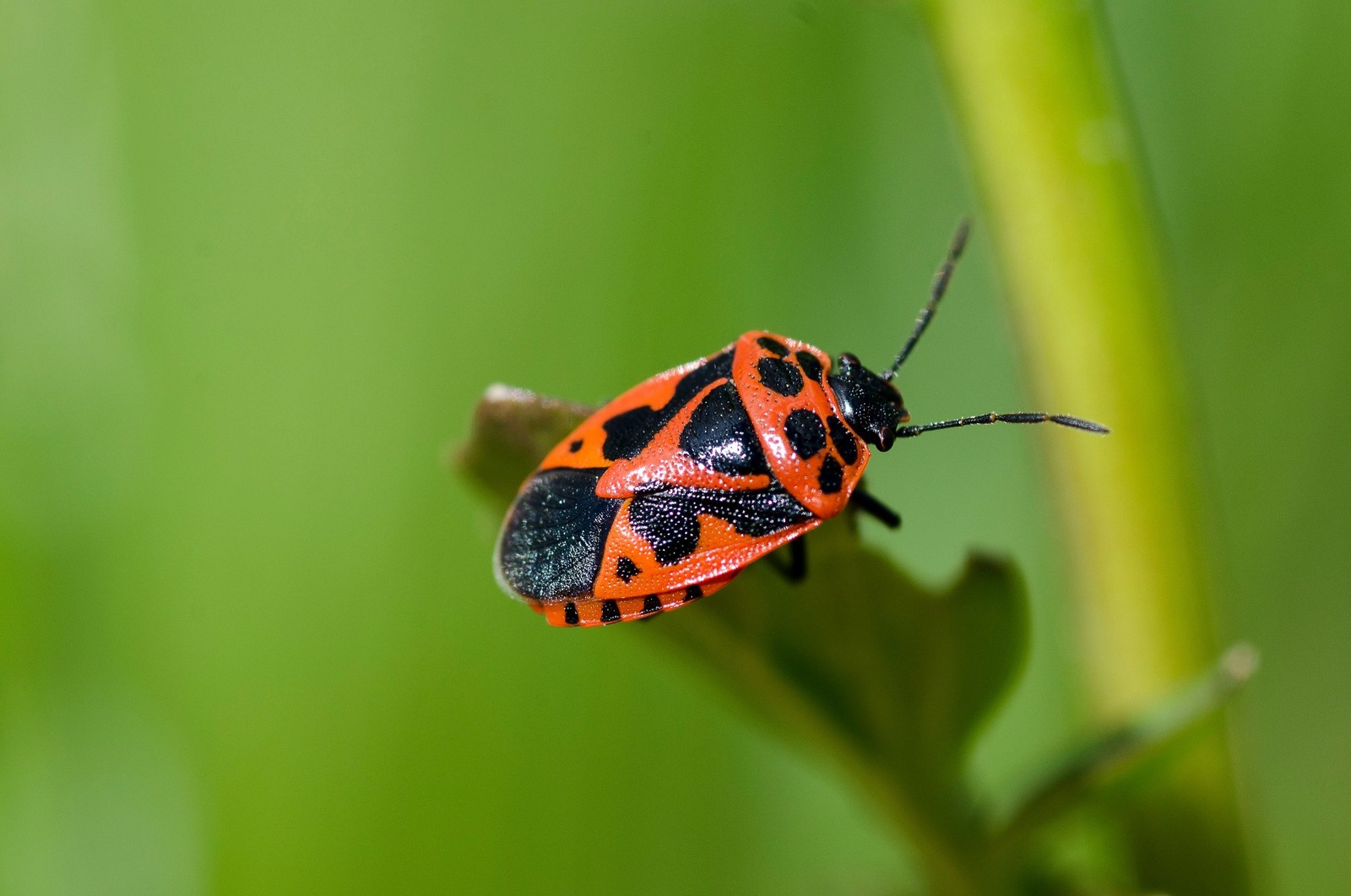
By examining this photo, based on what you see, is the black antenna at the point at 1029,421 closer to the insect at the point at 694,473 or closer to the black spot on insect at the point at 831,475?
the insect at the point at 694,473

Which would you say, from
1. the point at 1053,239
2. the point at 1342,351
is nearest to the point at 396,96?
the point at 1053,239

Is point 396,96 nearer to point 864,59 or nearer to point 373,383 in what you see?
point 373,383

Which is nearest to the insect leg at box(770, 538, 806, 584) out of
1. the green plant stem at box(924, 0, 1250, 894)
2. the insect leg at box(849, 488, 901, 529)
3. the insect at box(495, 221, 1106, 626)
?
the insect at box(495, 221, 1106, 626)

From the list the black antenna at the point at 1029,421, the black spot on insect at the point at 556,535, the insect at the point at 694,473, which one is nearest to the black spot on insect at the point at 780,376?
the insect at the point at 694,473

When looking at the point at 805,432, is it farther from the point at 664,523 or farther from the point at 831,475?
the point at 664,523

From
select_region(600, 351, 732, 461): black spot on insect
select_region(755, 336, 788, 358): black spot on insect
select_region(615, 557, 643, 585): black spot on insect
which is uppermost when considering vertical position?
select_region(755, 336, 788, 358): black spot on insect

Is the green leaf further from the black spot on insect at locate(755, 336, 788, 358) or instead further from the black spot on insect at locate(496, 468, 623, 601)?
the black spot on insect at locate(755, 336, 788, 358)
